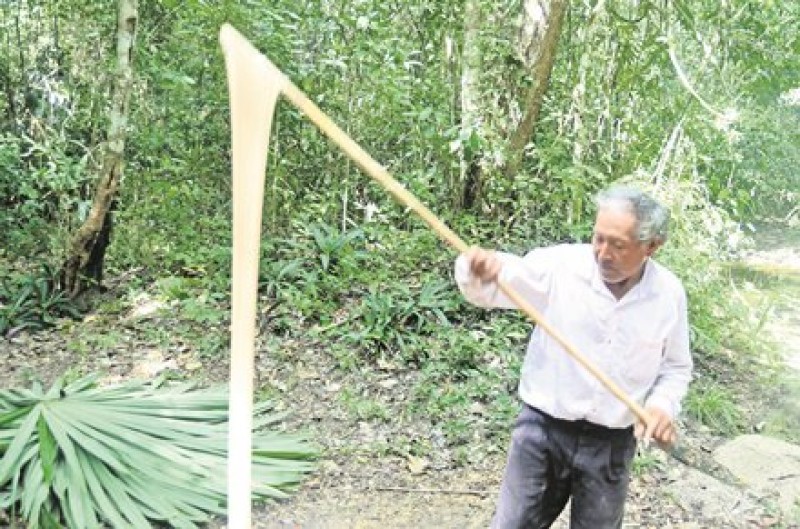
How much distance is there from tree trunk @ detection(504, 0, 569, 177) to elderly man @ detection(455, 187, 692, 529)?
12.1 feet

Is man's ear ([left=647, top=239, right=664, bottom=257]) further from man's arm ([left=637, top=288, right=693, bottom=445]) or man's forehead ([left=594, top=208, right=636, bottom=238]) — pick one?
man's arm ([left=637, top=288, right=693, bottom=445])

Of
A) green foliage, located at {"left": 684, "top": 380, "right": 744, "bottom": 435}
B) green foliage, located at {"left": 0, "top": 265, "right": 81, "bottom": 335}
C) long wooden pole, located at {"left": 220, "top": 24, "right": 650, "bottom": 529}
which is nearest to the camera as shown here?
long wooden pole, located at {"left": 220, "top": 24, "right": 650, "bottom": 529}

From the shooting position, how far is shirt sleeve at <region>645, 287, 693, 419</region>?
89.7 inches

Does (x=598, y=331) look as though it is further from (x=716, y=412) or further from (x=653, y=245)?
(x=716, y=412)

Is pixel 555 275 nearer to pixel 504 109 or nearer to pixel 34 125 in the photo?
pixel 504 109

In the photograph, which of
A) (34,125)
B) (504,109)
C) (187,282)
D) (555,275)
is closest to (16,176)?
(34,125)

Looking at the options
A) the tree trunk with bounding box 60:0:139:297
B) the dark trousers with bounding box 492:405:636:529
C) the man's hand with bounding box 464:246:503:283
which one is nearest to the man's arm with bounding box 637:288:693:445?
the dark trousers with bounding box 492:405:636:529

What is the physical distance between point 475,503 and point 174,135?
3.90 metres

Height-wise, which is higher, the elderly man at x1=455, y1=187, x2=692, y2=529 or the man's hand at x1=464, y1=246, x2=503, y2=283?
the man's hand at x1=464, y1=246, x2=503, y2=283

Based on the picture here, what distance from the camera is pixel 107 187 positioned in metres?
5.61

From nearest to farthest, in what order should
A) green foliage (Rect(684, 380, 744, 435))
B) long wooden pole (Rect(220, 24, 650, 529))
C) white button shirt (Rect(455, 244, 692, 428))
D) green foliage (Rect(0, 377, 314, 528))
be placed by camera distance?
1. long wooden pole (Rect(220, 24, 650, 529))
2. white button shirt (Rect(455, 244, 692, 428))
3. green foliage (Rect(0, 377, 314, 528))
4. green foliage (Rect(684, 380, 744, 435))

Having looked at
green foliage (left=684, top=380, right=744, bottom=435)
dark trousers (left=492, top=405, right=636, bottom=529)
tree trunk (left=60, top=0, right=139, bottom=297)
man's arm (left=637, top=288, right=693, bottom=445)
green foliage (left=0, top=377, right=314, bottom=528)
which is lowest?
green foliage (left=684, top=380, right=744, bottom=435)

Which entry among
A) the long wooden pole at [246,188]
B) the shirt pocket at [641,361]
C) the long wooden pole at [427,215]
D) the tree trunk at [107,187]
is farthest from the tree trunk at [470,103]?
the long wooden pole at [246,188]

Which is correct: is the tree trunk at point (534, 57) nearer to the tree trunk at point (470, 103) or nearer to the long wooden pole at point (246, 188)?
the tree trunk at point (470, 103)
